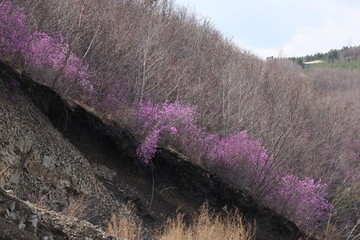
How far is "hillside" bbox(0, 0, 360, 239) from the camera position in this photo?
337 inches

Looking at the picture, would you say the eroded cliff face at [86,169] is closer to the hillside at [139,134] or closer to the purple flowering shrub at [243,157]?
the hillside at [139,134]

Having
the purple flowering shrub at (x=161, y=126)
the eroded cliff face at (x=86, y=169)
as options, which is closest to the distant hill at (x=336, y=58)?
the purple flowering shrub at (x=161, y=126)

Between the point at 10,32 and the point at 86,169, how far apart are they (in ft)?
11.2

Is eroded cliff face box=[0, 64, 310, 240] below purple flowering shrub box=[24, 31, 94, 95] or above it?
below

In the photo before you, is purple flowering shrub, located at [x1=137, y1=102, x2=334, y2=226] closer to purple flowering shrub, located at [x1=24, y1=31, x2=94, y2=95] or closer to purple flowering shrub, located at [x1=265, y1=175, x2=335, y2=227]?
purple flowering shrub, located at [x1=265, y1=175, x2=335, y2=227]

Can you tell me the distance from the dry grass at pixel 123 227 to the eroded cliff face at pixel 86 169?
0.68ft

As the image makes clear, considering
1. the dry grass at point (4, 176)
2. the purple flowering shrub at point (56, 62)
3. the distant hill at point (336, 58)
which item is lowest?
the dry grass at point (4, 176)

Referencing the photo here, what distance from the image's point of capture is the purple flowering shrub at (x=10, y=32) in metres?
8.91

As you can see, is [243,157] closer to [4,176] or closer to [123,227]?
[123,227]

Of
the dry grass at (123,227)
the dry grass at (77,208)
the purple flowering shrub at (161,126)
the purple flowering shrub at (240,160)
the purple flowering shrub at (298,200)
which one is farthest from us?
the purple flowering shrub at (298,200)

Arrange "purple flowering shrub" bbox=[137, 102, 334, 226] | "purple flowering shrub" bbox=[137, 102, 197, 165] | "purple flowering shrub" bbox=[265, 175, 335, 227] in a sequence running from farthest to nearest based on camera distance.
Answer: "purple flowering shrub" bbox=[265, 175, 335, 227] → "purple flowering shrub" bbox=[137, 102, 334, 226] → "purple flowering shrub" bbox=[137, 102, 197, 165]

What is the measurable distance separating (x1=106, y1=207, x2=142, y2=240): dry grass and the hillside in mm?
188

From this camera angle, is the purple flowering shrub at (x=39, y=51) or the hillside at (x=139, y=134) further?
the purple flowering shrub at (x=39, y=51)

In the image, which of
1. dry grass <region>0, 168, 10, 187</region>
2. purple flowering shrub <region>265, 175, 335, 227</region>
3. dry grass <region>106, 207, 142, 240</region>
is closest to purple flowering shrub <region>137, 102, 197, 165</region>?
dry grass <region>106, 207, 142, 240</region>
